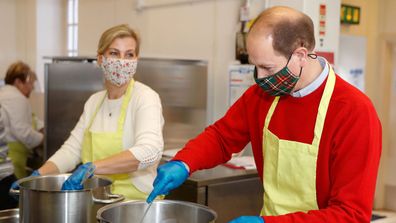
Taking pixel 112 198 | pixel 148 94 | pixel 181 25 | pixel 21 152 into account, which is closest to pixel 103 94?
pixel 148 94

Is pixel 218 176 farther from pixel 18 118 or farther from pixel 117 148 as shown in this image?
pixel 18 118

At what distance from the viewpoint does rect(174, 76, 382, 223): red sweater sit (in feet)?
4.56

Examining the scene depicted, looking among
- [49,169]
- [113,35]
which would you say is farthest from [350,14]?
[49,169]

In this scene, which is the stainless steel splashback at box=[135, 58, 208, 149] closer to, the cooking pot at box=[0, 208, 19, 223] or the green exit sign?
the green exit sign

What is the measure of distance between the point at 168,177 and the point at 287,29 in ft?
1.80

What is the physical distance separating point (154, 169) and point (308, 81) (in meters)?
0.90

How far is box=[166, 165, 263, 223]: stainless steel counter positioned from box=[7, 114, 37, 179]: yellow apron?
5.92ft

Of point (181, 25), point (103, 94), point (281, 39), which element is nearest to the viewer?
point (281, 39)

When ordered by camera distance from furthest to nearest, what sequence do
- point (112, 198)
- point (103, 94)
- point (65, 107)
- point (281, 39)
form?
point (65, 107) < point (103, 94) < point (112, 198) < point (281, 39)

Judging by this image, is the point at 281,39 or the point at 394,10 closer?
the point at 281,39

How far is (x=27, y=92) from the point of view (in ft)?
14.4

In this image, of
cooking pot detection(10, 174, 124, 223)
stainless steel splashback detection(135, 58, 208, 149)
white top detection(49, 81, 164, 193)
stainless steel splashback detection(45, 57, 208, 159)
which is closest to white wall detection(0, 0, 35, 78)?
stainless steel splashback detection(45, 57, 208, 159)

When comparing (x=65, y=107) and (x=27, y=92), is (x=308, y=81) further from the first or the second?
(x=27, y=92)

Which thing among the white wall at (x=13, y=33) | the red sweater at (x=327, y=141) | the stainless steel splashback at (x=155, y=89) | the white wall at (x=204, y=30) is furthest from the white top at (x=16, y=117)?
the red sweater at (x=327, y=141)
